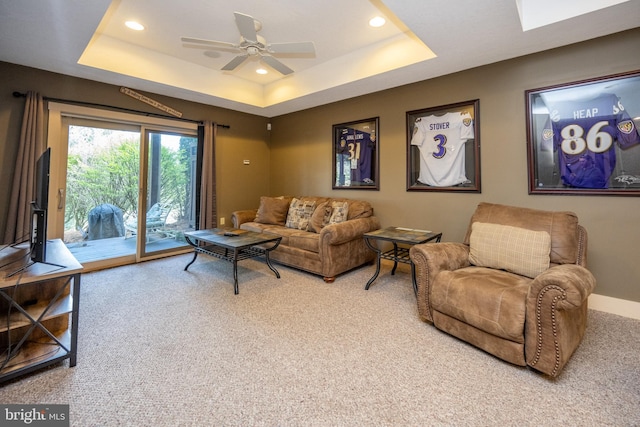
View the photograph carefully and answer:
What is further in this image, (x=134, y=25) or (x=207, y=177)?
(x=207, y=177)

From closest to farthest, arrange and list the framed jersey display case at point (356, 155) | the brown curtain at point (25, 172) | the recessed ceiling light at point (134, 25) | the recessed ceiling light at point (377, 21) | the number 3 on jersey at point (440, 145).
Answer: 1. the recessed ceiling light at point (377, 21)
2. the recessed ceiling light at point (134, 25)
3. the brown curtain at point (25, 172)
4. the number 3 on jersey at point (440, 145)
5. the framed jersey display case at point (356, 155)

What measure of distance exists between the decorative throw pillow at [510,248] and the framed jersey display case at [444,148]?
98 centimetres

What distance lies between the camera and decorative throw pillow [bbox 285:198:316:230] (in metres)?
4.25

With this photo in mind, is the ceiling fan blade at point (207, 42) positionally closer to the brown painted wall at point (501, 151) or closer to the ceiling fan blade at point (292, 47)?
the ceiling fan blade at point (292, 47)

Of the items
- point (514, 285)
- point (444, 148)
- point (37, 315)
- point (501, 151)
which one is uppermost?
point (444, 148)

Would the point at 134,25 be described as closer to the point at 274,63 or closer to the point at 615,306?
the point at 274,63

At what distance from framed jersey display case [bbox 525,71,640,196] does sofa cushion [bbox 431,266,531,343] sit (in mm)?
1313

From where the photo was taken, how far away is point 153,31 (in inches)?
124

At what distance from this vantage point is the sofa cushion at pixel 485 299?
175 cm

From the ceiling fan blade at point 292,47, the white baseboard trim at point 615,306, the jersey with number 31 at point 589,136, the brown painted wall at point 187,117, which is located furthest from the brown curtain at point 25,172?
the white baseboard trim at point 615,306

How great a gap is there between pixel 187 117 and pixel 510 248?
184 inches

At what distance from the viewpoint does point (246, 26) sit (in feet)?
7.88

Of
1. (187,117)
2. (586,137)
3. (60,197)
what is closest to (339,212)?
(586,137)

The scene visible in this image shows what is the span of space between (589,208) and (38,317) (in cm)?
441
